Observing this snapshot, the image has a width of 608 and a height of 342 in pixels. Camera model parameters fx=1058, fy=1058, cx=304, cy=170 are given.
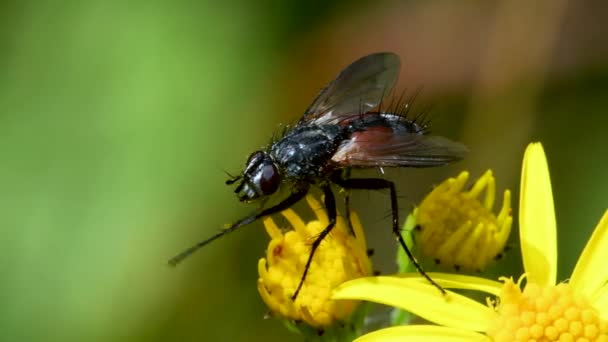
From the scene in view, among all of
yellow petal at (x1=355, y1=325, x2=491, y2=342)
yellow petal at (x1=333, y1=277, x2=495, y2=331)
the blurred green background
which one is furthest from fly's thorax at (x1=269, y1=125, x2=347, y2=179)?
the blurred green background

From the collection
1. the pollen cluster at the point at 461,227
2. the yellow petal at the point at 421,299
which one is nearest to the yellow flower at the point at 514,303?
the yellow petal at the point at 421,299

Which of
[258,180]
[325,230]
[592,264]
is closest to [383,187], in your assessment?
[325,230]

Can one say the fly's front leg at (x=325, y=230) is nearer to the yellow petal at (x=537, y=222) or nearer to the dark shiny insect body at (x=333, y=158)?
the dark shiny insect body at (x=333, y=158)

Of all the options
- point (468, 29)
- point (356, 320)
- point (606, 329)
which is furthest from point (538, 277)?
point (468, 29)

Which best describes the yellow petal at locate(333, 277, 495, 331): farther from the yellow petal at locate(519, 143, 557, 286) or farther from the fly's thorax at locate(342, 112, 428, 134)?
the fly's thorax at locate(342, 112, 428, 134)

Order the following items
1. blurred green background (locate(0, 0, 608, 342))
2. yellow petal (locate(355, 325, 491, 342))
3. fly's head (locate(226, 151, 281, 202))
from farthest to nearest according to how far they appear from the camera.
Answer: blurred green background (locate(0, 0, 608, 342)), fly's head (locate(226, 151, 281, 202)), yellow petal (locate(355, 325, 491, 342))

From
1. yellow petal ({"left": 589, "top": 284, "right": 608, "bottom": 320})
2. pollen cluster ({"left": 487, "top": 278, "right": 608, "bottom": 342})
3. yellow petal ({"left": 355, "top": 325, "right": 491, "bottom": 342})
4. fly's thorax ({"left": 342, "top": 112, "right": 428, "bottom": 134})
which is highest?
fly's thorax ({"left": 342, "top": 112, "right": 428, "bottom": 134})
